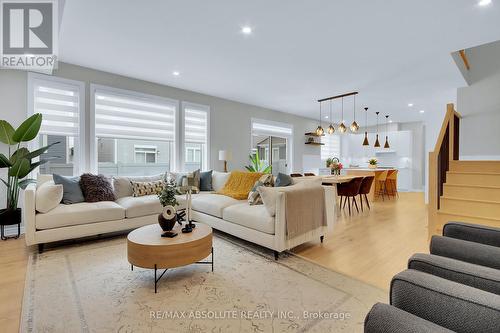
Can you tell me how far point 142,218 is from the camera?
3.74 metres

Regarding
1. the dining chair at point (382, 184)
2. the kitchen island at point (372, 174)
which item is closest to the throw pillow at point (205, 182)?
the kitchen island at point (372, 174)

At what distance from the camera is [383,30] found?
3.02m

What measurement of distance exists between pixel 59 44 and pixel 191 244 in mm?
3411

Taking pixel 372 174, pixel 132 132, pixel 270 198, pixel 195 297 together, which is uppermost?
pixel 132 132

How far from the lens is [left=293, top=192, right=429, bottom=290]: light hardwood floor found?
2.56 meters

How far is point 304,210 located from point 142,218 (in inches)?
95.5

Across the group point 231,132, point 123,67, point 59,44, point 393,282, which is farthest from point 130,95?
point 393,282

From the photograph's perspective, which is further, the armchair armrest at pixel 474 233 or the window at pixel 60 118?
the window at pixel 60 118

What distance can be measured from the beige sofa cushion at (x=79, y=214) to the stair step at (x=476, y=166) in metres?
5.13

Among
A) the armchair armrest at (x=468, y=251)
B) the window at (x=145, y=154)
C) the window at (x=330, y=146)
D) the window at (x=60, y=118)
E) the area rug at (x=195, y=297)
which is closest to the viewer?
the armchair armrest at (x=468, y=251)

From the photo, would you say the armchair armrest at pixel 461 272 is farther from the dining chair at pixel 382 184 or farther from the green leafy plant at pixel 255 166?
the dining chair at pixel 382 184

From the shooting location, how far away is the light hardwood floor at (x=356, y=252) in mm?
2148

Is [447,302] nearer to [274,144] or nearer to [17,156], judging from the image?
[17,156]

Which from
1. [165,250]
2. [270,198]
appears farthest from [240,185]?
[165,250]
